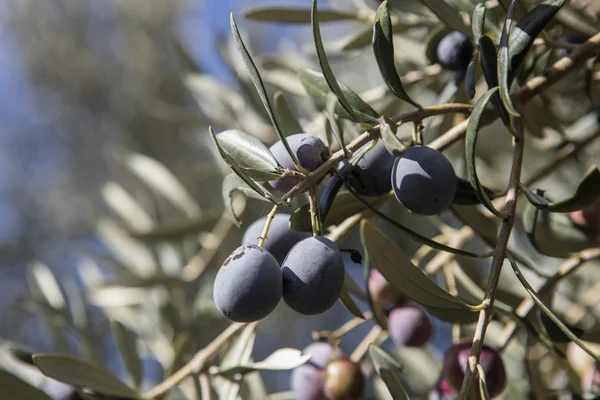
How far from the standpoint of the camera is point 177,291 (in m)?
1.27

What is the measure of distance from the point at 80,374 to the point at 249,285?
1.20 ft

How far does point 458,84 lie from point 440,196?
0.80 feet

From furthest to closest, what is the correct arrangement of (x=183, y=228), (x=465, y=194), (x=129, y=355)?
(x=183, y=228) → (x=129, y=355) → (x=465, y=194)

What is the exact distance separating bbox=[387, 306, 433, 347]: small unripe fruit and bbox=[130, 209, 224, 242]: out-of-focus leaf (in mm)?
430

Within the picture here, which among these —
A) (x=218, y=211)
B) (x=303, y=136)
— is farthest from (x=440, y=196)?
(x=218, y=211)

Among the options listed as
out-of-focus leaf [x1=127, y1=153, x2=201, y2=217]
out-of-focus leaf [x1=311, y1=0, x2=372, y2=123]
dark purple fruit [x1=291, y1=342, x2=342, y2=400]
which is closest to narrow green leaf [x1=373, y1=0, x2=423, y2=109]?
out-of-focus leaf [x1=311, y1=0, x2=372, y2=123]

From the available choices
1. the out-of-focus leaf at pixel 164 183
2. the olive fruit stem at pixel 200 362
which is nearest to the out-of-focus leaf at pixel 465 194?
the olive fruit stem at pixel 200 362

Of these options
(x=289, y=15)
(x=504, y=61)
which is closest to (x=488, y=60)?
(x=504, y=61)

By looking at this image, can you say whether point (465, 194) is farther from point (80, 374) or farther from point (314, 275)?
point (80, 374)

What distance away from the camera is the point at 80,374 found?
782 mm

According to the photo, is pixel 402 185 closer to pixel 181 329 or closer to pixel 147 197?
pixel 181 329

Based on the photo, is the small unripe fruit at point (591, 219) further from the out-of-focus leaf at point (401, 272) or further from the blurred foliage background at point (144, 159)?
the out-of-focus leaf at point (401, 272)

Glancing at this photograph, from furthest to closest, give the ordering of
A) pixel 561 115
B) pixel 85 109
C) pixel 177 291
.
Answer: pixel 85 109, pixel 177 291, pixel 561 115

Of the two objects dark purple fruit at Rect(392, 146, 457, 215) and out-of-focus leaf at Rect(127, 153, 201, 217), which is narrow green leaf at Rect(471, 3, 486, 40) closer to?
dark purple fruit at Rect(392, 146, 457, 215)
